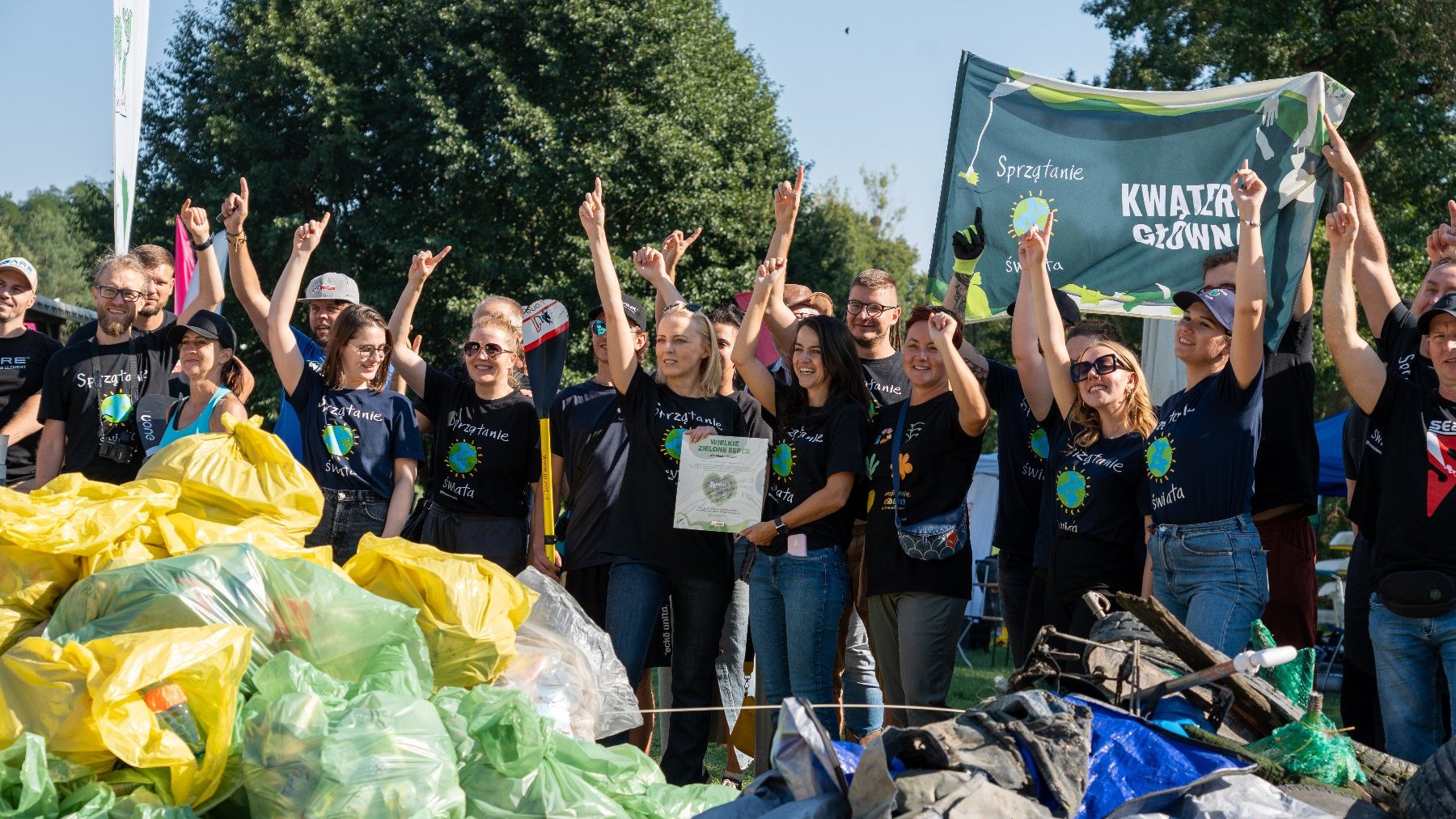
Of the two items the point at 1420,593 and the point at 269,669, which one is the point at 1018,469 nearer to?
the point at 1420,593

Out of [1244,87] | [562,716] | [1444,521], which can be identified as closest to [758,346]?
[1244,87]

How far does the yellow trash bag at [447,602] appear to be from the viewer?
4102 millimetres

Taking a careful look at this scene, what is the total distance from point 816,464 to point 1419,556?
2.21 meters

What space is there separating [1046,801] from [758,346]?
4512mm

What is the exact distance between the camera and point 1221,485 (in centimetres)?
431

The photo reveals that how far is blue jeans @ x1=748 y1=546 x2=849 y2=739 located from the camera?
5.17 meters

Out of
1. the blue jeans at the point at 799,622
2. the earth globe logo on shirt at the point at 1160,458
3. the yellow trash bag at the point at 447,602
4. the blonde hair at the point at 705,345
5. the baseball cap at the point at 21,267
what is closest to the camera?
the yellow trash bag at the point at 447,602

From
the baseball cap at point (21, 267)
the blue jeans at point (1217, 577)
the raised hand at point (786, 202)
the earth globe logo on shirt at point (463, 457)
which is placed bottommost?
the blue jeans at point (1217, 577)

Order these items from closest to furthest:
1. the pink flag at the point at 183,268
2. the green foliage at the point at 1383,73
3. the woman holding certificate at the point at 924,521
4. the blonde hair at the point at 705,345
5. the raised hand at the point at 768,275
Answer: the woman holding certificate at the point at 924,521 < the raised hand at the point at 768,275 < the blonde hair at the point at 705,345 < the pink flag at the point at 183,268 < the green foliage at the point at 1383,73

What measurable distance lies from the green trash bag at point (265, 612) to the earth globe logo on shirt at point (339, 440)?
1661 millimetres

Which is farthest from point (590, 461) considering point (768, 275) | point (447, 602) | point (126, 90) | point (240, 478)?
point (126, 90)

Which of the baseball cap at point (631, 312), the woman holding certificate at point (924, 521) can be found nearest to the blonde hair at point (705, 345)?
the baseball cap at point (631, 312)

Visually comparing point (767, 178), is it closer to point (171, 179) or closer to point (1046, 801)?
point (171, 179)

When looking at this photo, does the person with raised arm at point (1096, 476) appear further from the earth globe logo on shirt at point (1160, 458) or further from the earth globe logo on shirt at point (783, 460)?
the earth globe logo on shirt at point (783, 460)
